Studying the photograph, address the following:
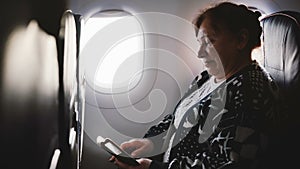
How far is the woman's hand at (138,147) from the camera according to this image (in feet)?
3.39

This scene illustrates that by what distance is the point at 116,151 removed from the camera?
103cm

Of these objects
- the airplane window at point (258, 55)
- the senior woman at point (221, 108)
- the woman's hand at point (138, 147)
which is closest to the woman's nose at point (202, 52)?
the senior woman at point (221, 108)

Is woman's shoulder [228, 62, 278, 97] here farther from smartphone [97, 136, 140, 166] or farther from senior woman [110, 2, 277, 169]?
smartphone [97, 136, 140, 166]

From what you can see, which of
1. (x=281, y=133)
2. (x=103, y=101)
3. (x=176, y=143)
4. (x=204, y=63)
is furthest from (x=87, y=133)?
(x=281, y=133)

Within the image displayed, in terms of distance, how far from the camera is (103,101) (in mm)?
1030

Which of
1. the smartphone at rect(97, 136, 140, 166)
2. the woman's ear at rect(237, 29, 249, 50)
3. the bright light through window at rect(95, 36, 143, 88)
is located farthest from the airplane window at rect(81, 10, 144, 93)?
the woman's ear at rect(237, 29, 249, 50)

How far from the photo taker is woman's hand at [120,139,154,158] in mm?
1033

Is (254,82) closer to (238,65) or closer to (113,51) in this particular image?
(238,65)

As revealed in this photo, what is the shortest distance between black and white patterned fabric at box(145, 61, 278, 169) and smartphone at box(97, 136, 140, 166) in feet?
0.19

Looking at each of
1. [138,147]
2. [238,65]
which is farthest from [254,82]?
[138,147]

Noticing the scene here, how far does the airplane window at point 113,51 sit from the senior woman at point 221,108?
5.9 inches

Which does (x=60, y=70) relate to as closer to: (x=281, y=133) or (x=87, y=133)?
(x=87, y=133)

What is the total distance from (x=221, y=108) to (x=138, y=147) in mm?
237

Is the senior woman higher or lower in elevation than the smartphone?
higher
